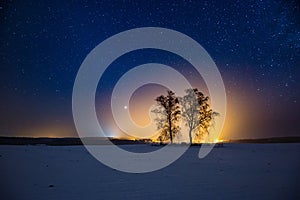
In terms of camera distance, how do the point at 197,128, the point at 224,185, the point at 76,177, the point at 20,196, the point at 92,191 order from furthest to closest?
the point at 197,128 < the point at 76,177 < the point at 224,185 < the point at 92,191 < the point at 20,196

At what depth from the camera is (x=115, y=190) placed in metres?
6.68

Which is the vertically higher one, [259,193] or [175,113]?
[175,113]

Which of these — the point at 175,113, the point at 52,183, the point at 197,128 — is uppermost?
the point at 175,113

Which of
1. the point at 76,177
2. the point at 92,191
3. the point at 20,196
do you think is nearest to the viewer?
the point at 20,196

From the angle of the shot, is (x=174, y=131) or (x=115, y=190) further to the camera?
(x=174, y=131)

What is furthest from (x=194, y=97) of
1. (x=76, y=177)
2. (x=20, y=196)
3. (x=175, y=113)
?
(x=20, y=196)

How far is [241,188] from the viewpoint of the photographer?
6.96 meters

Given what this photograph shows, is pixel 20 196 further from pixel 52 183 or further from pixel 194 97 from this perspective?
pixel 194 97

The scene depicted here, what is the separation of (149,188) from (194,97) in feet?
116

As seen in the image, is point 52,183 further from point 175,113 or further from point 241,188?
point 175,113

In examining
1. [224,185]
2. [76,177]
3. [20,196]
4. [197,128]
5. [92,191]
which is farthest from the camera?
[197,128]

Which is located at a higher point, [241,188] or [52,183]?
[52,183]

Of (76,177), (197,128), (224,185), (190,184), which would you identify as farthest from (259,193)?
(197,128)

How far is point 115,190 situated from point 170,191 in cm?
162
